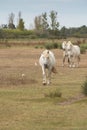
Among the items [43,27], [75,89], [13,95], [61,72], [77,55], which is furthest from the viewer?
[43,27]

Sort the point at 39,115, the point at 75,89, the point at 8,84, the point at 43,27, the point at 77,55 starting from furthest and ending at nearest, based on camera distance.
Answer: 1. the point at 43,27
2. the point at 77,55
3. the point at 8,84
4. the point at 75,89
5. the point at 39,115

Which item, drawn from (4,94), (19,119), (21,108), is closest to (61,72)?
(4,94)

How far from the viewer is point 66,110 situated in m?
15.9

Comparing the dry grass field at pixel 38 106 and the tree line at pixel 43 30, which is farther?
the tree line at pixel 43 30

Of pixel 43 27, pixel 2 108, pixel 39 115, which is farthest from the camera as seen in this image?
pixel 43 27

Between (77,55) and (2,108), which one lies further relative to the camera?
(77,55)

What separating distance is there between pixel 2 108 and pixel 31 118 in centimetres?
197

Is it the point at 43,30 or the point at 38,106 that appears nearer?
the point at 38,106

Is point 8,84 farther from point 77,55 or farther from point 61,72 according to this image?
point 77,55

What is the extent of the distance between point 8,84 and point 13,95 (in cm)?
374

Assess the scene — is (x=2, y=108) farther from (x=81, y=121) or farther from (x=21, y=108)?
(x=81, y=121)

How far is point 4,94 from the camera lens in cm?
1986

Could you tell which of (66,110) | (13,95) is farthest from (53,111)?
(13,95)

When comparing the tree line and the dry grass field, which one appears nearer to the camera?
the dry grass field
